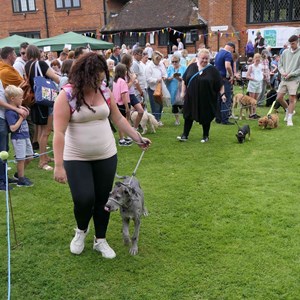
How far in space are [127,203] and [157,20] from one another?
25028 mm

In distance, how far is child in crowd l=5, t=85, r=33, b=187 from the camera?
514 centimetres

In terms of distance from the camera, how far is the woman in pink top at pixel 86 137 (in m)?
3.07

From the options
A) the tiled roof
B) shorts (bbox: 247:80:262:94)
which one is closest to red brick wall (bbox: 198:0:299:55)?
the tiled roof

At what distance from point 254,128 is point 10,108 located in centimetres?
610

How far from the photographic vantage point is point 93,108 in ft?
10.3

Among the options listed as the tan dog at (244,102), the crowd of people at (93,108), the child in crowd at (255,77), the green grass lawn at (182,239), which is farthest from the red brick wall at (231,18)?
the green grass lawn at (182,239)

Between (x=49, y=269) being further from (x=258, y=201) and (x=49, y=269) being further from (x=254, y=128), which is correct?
(x=254, y=128)

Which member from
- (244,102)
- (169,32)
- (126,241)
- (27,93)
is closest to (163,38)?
(169,32)

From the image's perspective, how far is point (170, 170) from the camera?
244 inches

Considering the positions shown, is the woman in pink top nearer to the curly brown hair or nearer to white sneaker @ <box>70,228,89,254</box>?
the curly brown hair

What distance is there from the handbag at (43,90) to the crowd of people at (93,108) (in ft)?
0.29

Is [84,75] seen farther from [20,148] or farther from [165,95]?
[165,95]

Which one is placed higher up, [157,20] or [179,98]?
[157,20]

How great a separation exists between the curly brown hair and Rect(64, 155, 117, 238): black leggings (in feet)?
1.65
